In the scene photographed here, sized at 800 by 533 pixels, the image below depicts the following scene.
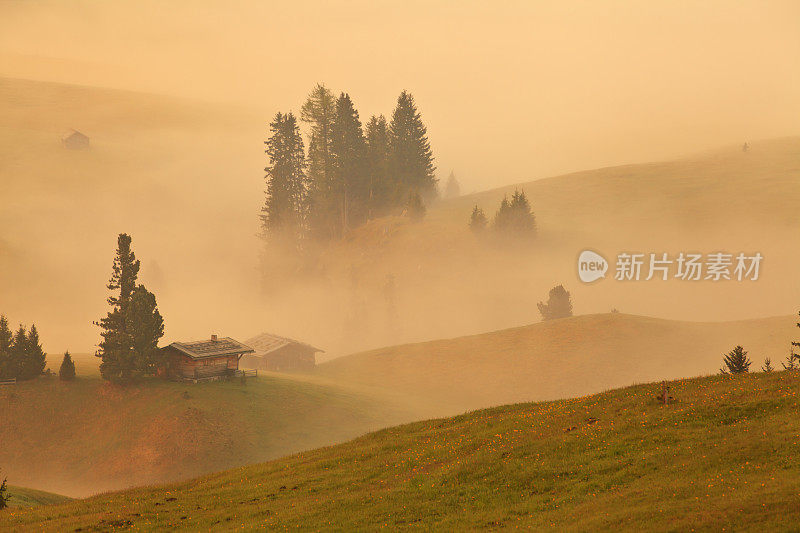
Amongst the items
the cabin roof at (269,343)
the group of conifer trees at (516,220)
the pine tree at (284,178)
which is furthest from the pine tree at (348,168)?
the cabin roof at (269,343)

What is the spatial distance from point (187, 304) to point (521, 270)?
275ft

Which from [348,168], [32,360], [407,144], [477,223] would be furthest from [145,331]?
[407,144]

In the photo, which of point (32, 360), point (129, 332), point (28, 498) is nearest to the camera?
point (28, 498)

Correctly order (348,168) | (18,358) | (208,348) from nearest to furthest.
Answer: (18,358) → (208,348) → (348,168)

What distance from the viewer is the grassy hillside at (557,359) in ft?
288

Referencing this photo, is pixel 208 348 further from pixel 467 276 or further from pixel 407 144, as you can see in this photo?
pixel 407 144

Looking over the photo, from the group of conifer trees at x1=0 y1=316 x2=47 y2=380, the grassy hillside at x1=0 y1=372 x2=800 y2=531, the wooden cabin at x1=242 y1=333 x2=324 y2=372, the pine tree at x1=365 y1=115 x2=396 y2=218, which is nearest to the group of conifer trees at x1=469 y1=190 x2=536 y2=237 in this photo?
the pine tree at x1=365 y1=115 x2=396 y2=218

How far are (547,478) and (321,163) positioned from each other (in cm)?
16836

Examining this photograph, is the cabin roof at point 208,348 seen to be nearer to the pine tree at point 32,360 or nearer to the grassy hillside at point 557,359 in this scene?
the pine tree at point 32,360

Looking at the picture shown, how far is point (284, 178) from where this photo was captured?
190 m

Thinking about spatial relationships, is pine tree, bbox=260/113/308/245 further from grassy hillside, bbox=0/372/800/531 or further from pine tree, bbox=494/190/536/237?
grassy hillside, bbox=0/372/800/531

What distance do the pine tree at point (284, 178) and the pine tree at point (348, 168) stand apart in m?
10.4

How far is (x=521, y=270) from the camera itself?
15875cm

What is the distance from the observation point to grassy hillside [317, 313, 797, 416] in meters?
87.8
